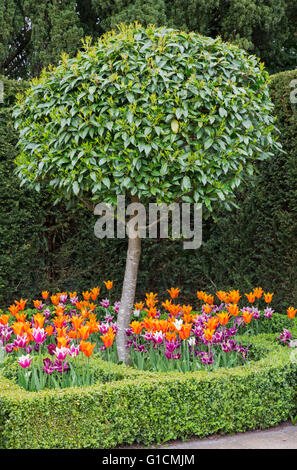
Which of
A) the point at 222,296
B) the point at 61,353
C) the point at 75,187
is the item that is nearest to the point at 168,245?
the point at 222,296

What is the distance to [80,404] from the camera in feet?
10.1

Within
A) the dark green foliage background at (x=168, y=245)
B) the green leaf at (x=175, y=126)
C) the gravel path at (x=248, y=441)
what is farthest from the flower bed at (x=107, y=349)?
the green leaf at (x=175, y=126)

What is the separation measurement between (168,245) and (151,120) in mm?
3134

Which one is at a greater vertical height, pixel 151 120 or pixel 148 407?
pixel 151 120

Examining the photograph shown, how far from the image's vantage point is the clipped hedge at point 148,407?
3.00 meters

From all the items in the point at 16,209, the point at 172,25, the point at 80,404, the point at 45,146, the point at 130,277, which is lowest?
the point at 80,404

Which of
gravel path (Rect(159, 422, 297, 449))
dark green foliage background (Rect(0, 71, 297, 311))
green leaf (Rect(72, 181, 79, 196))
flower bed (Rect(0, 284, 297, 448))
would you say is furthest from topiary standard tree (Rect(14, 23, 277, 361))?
gravel path (Rect(159, 422, 297, 449))

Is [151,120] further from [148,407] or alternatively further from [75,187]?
[148,407]

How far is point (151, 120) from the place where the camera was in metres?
3.86

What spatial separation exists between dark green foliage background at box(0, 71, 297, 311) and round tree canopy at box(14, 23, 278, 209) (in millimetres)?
1551
